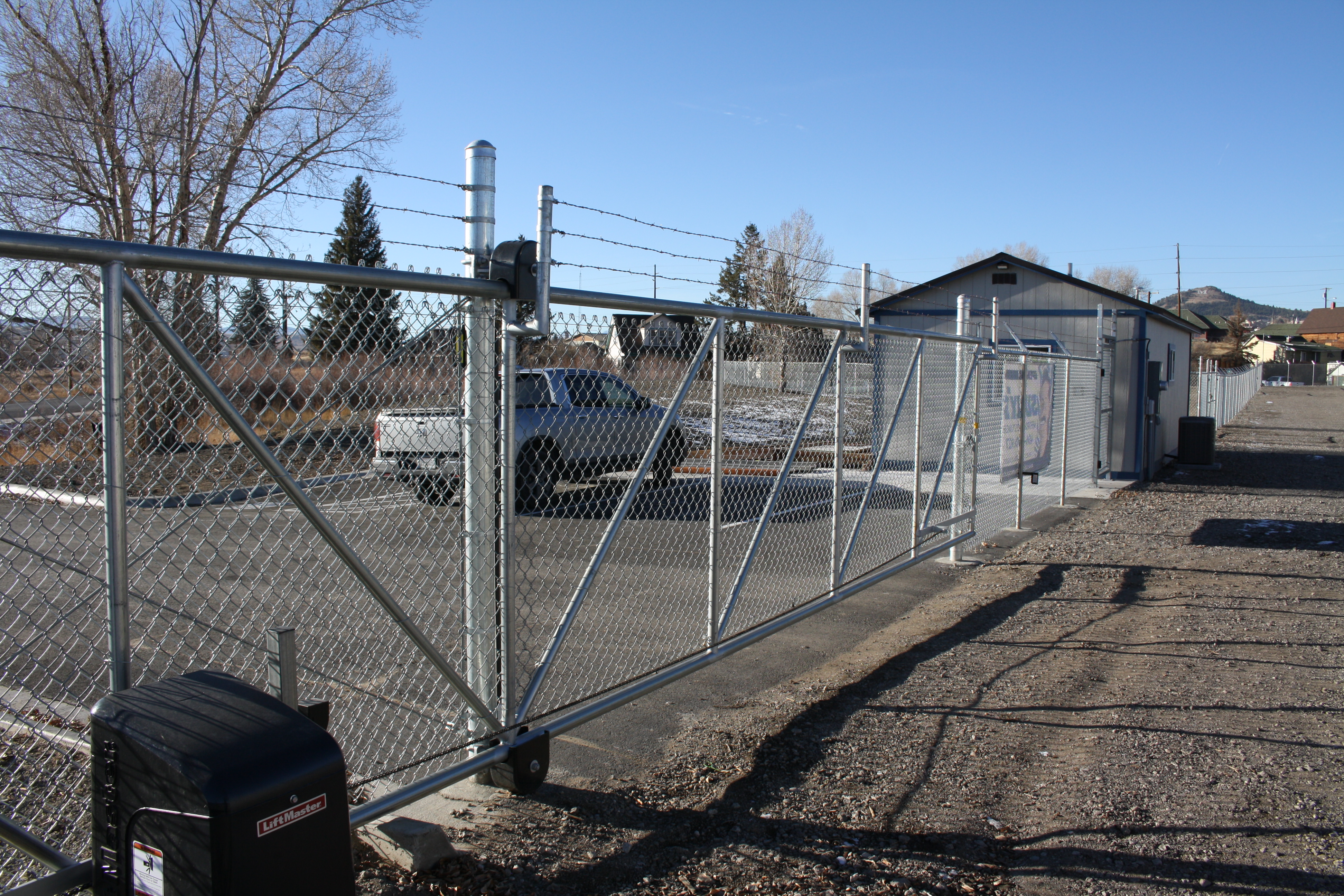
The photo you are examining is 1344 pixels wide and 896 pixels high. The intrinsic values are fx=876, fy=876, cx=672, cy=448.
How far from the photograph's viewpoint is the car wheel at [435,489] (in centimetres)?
340

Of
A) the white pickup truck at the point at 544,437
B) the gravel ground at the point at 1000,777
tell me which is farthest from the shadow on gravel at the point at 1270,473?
the white pickup truck at the point at 544,437

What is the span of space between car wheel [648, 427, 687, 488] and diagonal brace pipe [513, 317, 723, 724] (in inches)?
6.5

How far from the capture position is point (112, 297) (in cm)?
208

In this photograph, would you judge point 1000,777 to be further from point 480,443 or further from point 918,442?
point 918,442

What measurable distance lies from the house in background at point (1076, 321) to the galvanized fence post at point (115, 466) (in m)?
12.9

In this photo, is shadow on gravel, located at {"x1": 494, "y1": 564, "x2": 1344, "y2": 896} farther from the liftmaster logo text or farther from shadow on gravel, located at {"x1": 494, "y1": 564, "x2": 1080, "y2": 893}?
the liftmaster logo text

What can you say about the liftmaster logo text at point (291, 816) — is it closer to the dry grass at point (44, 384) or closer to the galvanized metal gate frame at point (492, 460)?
the galvanized metal gate frame at point (492, 460)

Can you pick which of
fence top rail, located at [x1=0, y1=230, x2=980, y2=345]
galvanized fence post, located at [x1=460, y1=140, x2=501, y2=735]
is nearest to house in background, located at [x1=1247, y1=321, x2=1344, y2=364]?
fence top rail, located at [x1=0, y1=230, x2=980, y2=345]

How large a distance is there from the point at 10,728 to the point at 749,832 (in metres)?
2.67

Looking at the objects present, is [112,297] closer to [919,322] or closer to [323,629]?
[323,629]

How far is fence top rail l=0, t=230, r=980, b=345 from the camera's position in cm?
200

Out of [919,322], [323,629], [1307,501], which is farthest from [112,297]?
[919,322]

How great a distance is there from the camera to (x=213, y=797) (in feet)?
5.53

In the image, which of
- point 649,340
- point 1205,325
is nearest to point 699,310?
point 649,340
